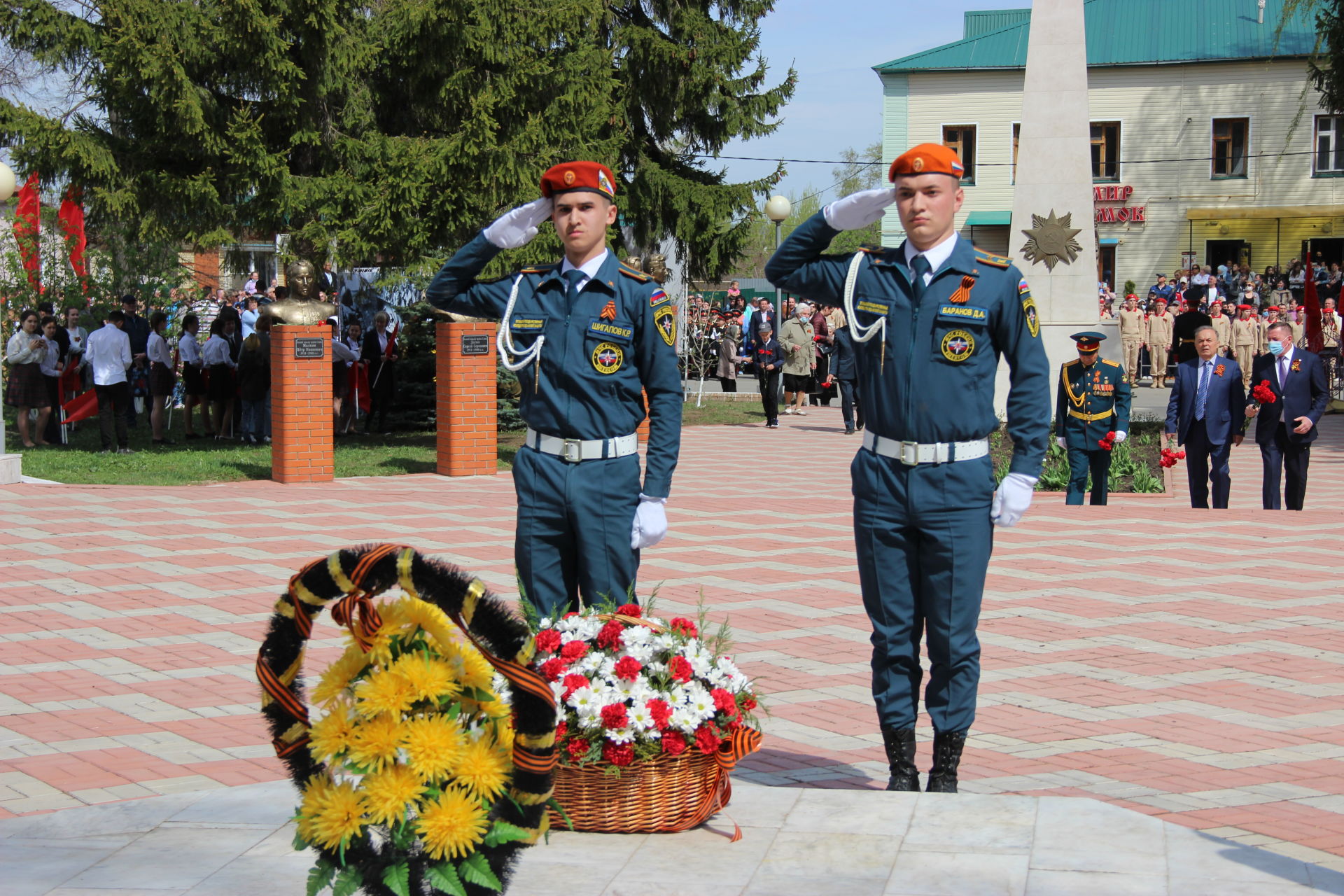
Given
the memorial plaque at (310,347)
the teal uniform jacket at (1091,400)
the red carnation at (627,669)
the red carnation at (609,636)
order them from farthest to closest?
the memorial plaque at (310,347) < the teal uniform jacket at (1091,400) < the red carnation at (609,636) < the red carnation at (627,669)

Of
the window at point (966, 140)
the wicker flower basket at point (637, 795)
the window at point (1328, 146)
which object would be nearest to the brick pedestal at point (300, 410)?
the wicker flower basket at point (637, 795)

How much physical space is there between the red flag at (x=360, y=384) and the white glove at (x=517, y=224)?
15.5 metres

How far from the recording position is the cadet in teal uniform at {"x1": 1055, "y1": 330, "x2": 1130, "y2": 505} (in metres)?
12.9

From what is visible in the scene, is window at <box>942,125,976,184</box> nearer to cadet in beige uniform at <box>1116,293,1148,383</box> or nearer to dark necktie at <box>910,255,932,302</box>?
cadet in beige uniform at <box>1116,293,1148,383</box>

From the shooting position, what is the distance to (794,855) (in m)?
3.95

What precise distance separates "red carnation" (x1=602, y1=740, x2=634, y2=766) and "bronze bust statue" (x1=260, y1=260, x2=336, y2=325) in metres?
11.6

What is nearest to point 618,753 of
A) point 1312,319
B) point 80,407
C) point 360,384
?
point 80,407

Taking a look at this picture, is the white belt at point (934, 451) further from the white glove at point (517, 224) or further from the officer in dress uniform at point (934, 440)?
the white glove at point (517, 224)

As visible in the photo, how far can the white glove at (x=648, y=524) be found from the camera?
15.8 feet

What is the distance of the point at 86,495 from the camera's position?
13031 millimetres

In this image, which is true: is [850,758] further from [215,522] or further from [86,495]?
[86,495]

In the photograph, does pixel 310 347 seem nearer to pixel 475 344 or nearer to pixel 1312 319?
pixel 475 344

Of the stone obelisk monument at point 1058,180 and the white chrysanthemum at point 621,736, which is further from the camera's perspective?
the stone obelisk monument at point 1058,180

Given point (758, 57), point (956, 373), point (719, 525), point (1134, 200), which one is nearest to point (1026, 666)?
point (956, 373)
